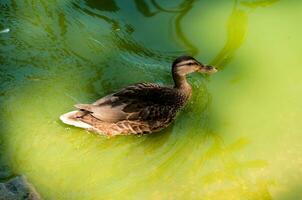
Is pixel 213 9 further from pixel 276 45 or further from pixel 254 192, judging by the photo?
pixel 254 192

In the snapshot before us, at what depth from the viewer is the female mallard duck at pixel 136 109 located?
4.36 meters

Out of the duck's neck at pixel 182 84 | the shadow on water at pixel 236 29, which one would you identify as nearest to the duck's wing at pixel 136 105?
the duck's neck at pixel 182 84

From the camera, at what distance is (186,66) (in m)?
4.73

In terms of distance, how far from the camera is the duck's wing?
4.34 m

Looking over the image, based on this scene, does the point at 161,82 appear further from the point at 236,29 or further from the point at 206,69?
the point at 236,29

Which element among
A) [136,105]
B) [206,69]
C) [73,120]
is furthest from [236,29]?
[73,120]

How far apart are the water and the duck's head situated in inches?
10.2

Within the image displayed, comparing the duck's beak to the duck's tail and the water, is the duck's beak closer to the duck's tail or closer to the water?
the water

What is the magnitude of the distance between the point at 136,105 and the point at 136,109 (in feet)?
0.12

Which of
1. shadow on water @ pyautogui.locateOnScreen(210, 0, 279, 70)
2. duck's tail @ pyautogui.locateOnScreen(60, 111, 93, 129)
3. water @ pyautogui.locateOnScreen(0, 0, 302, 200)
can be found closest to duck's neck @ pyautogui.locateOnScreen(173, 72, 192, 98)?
water @ pyautogui.locateOnScreen(0, 0, 302, 200)

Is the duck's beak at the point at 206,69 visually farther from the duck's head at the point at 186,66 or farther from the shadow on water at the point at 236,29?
the shadow on water at the point at 236,29

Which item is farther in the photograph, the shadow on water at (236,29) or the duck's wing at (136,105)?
the shadow on water at (236,29)

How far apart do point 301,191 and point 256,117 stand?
86cm

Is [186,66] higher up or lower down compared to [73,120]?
higher up
